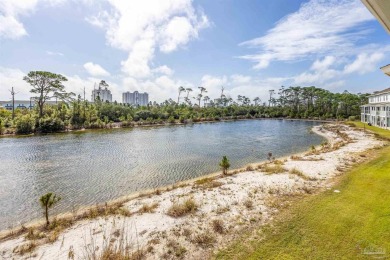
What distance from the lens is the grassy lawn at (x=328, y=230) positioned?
6.76 meters

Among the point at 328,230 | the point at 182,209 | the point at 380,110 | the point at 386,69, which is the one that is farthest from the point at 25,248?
the point at 380,110

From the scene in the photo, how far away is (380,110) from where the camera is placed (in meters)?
45.9

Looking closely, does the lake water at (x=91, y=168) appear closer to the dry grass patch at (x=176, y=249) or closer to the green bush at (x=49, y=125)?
the dry grass patch at (x=176, y=249)

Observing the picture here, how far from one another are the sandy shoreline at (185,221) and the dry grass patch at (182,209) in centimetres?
19

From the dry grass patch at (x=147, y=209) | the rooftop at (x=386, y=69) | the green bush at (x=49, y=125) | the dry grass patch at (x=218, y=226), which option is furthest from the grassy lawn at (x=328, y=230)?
the green bush at (x=49, y=125)

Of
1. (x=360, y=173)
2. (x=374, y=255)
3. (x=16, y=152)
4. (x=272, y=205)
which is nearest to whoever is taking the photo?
(x=374, y=255)

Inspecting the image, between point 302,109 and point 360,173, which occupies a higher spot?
point 302,109

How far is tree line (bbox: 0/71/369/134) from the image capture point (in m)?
46.9

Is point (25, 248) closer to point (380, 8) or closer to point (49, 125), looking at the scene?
point (380, 8)

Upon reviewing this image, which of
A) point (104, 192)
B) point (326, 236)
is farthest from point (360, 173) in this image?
point (104, 192)

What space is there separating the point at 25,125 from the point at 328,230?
169 feet

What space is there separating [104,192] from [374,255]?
14.2m

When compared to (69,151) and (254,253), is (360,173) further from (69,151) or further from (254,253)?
(69,151)

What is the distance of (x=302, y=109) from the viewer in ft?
330
